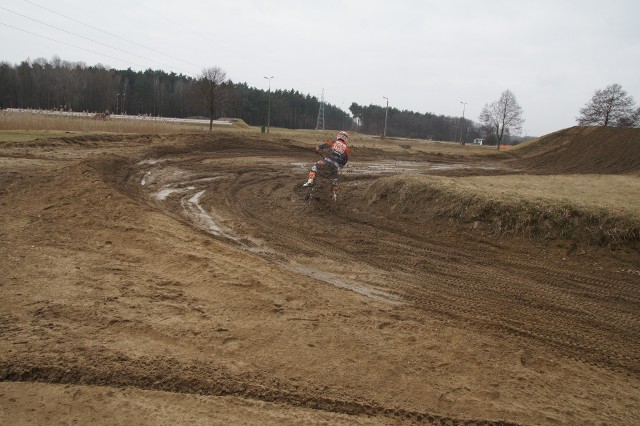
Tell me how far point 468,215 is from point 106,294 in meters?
7.64

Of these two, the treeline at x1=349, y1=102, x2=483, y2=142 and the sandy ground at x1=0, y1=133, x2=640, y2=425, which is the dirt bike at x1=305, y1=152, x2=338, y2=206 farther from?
the treeline at x1=349, y1=102, x2=483, y2=142

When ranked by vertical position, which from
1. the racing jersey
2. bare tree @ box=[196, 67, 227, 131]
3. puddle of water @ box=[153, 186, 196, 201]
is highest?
bare tree @ box=[196, 67, 227, 131]

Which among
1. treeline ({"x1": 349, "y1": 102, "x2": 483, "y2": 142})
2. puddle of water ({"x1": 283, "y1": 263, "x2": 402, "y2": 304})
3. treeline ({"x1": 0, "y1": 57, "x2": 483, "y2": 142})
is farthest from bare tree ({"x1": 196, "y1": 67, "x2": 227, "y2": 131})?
treeline ({"x1": 349, "y1": 102, "x2": 483, "y2": 142})

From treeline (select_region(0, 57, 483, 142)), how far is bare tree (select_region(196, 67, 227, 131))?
3.75ft

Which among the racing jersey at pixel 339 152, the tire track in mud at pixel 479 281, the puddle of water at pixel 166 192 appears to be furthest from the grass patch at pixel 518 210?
the puddle of water at pixel 166 192

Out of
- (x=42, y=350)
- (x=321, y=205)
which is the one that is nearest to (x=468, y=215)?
(x=321, y=205)

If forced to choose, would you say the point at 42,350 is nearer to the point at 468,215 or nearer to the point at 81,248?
the point at 81,248

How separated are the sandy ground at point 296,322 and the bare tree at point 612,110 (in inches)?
2184

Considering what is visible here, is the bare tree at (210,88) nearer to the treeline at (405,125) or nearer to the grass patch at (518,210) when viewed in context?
the grass patch at (518,210)

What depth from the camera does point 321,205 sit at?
1141 centimetres

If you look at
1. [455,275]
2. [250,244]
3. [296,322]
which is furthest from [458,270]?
[250,244]

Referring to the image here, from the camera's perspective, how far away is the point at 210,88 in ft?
162

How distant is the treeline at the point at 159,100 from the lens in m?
77.6

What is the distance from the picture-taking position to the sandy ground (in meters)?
3.45
